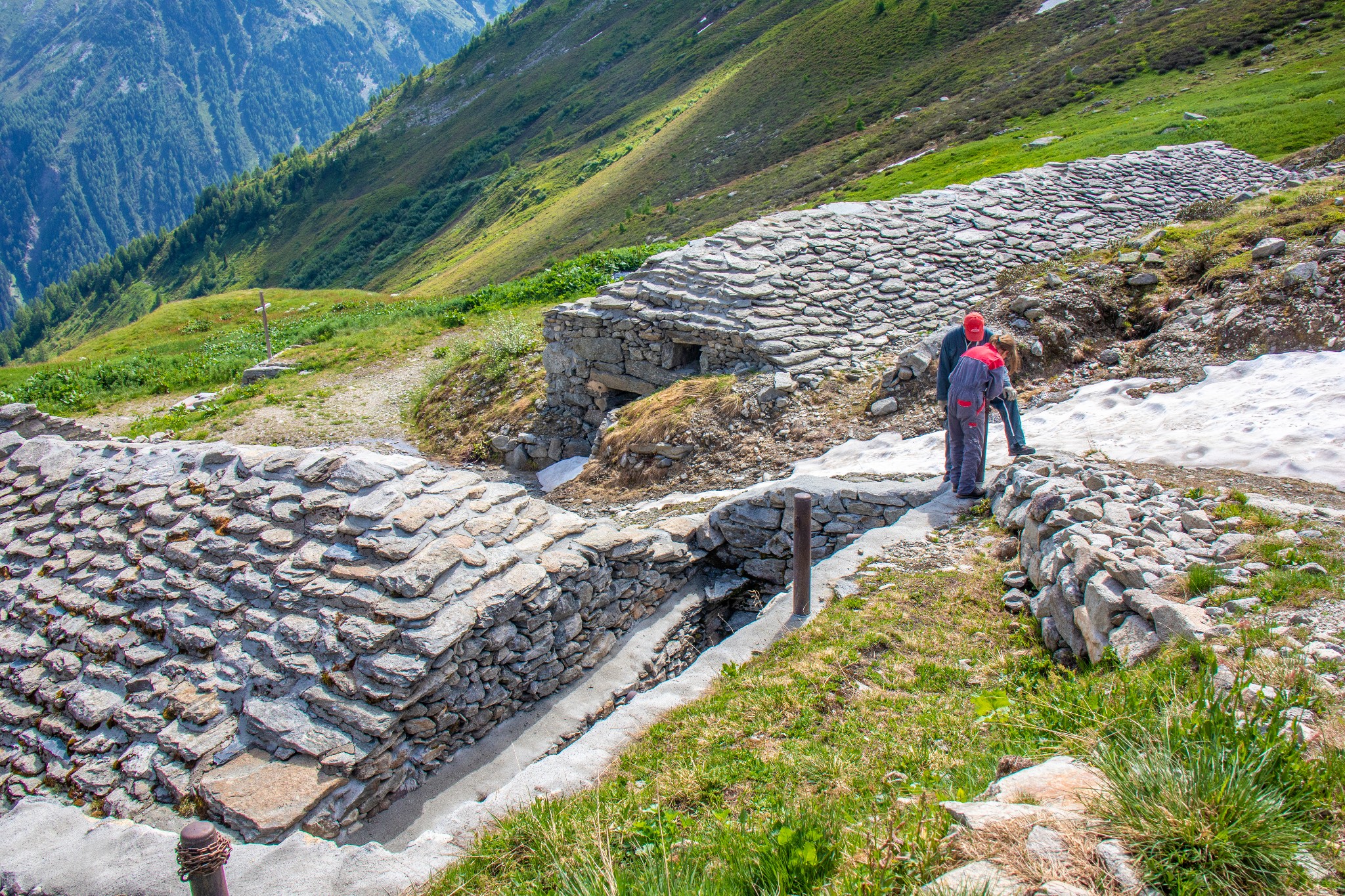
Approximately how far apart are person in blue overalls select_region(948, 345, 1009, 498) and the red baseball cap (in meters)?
0.12

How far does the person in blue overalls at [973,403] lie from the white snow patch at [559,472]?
733 centimetres

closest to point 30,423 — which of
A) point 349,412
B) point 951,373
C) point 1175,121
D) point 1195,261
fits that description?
point 349,412

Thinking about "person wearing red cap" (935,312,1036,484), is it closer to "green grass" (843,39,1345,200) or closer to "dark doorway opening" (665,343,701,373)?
"dark doorway opening" (665,343,701,373)

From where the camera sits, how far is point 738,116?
201 ft

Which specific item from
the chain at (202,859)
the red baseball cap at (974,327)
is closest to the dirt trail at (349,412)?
the red baseball cap at (974,327)

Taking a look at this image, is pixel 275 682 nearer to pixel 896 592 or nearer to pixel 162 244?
pixel 896 592

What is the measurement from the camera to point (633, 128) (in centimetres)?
8638

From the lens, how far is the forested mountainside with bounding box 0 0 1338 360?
1462 inches

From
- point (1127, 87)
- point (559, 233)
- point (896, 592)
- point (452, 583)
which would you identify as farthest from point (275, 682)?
point (559, 233)

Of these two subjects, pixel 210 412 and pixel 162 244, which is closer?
pixel 210 412

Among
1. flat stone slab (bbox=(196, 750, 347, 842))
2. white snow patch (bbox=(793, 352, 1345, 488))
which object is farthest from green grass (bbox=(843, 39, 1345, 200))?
flat stone slab (bbox=(196, 750, 347, 842))

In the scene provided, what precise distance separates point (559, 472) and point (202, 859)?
36.7 ft

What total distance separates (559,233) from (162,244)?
128 meters

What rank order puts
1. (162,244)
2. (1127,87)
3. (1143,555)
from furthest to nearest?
1. (162,244)
2. (1127,87)
3. (1143,555)
